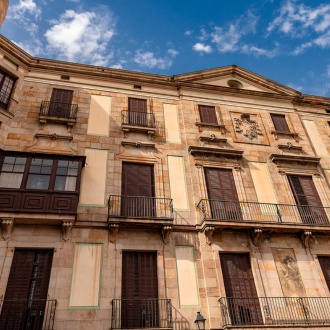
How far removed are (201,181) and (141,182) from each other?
2.73 metres

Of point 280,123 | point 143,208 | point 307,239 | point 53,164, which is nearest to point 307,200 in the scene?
point 307,239

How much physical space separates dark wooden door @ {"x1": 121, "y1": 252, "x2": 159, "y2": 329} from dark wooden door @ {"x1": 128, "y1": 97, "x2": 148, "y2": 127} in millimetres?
6687

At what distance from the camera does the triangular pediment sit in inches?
737

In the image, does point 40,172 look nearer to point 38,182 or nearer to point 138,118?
point 38,182

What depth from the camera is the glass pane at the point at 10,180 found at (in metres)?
11.4

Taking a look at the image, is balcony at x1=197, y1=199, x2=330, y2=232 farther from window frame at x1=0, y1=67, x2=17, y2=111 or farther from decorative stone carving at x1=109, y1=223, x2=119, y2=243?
window frame at x1=0, y1=67, x2=17, y2=111

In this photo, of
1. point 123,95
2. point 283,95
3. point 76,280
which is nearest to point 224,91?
point 283,95

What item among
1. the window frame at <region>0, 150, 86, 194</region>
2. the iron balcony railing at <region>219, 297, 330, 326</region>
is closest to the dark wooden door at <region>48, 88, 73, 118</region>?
the window frame at <region>0, 150, 86, 194</region>

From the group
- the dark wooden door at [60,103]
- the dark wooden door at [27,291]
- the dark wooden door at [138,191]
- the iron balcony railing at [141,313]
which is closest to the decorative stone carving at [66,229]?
the dark wooden door at [27,291]

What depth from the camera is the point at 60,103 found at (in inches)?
590

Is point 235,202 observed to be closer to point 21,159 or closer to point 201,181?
point 201,181

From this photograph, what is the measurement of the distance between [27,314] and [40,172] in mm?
5004

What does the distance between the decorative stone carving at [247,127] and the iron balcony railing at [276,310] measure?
8.17 m

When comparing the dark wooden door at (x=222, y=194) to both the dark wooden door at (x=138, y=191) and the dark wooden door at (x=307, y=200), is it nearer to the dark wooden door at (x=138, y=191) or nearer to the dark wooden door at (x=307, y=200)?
the dark wooden door at (x=138, y=191)
